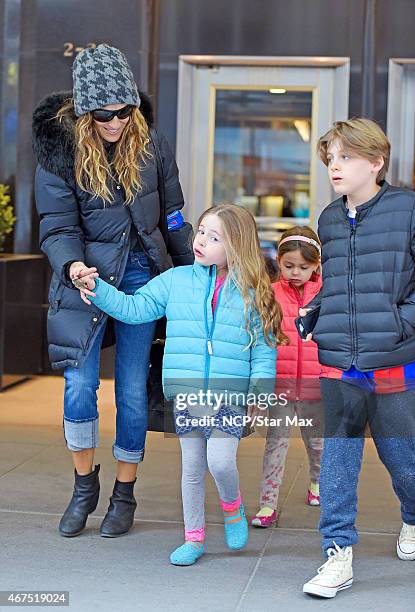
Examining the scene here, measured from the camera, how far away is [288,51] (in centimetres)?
845

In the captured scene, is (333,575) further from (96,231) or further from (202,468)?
(96,231)

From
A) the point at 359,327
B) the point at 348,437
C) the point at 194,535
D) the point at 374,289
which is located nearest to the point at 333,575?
the point at 348,437

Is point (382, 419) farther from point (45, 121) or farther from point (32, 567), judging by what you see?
point (45, 121)

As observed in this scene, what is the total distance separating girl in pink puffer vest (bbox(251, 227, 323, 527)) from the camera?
482 cm

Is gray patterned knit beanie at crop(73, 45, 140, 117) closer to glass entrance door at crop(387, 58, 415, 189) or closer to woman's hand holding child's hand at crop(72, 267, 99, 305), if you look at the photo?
woman's hand holding child's hand at crop(72, 267, 99, 305)

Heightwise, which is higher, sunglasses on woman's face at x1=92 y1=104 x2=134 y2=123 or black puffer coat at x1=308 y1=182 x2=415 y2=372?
sunglasses on woman's face at x1=92 y1=104 x2=134 y2=123

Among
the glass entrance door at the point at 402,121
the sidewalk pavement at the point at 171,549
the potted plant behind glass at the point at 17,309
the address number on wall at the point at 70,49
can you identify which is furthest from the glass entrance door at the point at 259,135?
the sidewalk pavement at the point at 171,549

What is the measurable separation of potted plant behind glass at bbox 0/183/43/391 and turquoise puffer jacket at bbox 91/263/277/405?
12.5ft

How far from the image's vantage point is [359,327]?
12.8 feet

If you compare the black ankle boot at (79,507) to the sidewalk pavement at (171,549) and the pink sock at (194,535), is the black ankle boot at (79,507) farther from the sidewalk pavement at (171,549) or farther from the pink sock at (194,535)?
the pink sock at (194,535)

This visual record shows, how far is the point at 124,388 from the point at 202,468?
52 centimetres

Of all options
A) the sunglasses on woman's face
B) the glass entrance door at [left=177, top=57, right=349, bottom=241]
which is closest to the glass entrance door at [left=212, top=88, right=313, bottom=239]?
the glass entrance door at [left=177, top=57, right=349, bottom=241]

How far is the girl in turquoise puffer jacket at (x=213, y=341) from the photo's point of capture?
4156 millimetres

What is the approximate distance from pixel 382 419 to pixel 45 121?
1.78 m
